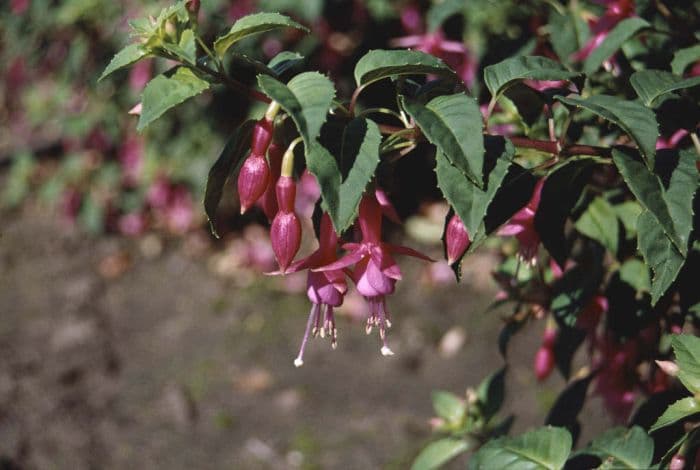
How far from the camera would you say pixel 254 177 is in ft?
2.89

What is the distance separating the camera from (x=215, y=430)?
2.48 m

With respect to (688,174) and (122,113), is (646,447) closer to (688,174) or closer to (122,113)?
(688,174)

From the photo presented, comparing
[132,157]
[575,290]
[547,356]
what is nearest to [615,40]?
[575,290]

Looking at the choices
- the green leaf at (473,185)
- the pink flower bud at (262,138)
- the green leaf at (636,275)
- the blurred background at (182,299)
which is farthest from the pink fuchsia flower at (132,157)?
the green leaf at (473,185)

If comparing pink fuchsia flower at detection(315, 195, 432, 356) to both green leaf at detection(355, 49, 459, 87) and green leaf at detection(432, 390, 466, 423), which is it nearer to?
green leaf at detection(355, 49, 459, 87)

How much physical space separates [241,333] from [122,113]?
1.05m

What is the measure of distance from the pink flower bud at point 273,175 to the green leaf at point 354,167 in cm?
13

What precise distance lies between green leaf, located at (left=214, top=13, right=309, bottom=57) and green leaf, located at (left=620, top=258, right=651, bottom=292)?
1.96 feet

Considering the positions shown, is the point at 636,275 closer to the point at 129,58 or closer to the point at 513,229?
the point at 513,229

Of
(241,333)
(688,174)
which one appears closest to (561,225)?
(688,174)

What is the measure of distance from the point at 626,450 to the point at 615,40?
50cm

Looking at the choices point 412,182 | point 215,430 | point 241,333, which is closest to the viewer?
point 215,430

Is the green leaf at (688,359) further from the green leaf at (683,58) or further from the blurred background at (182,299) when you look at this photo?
the blurred background at (182,299)

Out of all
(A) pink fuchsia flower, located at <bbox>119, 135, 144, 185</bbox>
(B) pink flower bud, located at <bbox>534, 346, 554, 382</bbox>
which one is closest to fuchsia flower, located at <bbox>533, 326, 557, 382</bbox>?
(B) pink flower bud, located at <bbox>534, 346, 554, 382</bbox>
